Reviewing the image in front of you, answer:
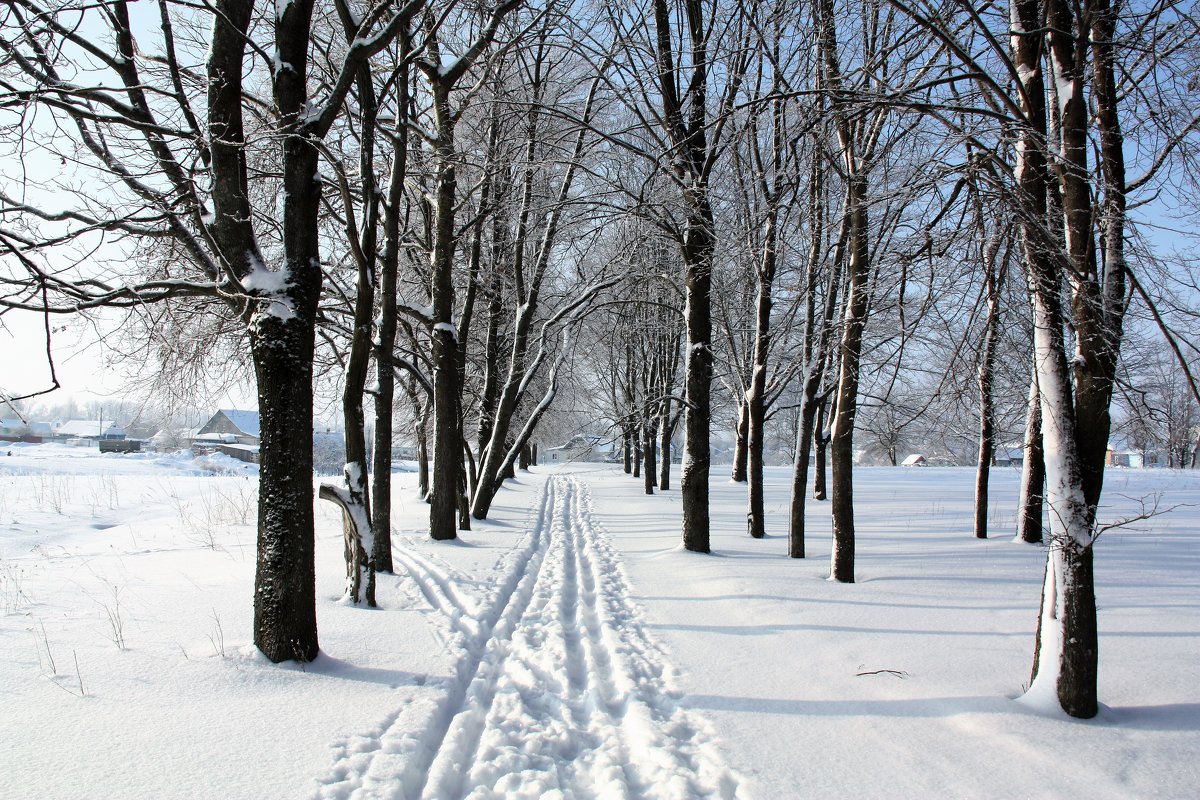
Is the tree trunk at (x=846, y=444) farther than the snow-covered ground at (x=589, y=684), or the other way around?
the tree trunk at (x=846, y=444)

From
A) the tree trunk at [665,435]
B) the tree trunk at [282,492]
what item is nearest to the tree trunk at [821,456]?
the tree trunk at [665,435]

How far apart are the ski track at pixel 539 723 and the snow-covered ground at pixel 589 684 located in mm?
22

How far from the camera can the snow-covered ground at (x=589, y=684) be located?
3082mm

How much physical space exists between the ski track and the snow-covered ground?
2 centimetres

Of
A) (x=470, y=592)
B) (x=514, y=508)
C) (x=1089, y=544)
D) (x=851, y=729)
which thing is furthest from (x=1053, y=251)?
(x=514, y=508)

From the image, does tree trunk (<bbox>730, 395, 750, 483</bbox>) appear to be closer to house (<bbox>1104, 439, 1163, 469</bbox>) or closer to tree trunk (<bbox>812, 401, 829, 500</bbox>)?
tree trunk (<bbox>812, 401, 829, 500</bbox>)

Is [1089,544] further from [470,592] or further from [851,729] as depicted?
[470,592]

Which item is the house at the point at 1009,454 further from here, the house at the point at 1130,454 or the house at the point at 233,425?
the house at the point at 233,425

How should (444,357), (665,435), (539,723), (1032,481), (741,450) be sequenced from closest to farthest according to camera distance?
(539,723) < (444,357) < (1032,481) < (665,435) < (741,450)

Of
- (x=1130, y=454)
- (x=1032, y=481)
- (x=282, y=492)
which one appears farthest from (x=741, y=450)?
(x=1130, y=454)

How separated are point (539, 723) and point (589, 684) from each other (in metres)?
0.70

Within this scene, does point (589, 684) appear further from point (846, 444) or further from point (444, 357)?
point (444, 357)

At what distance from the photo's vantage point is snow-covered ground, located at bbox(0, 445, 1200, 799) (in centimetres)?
308

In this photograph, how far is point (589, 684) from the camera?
4.45 meters
